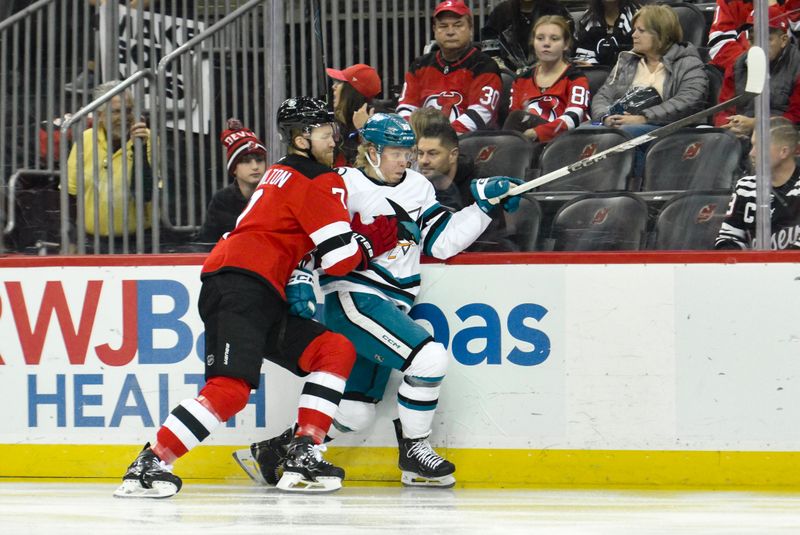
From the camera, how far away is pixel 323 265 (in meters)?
4.62

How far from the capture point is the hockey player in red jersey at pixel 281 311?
14.7 ft

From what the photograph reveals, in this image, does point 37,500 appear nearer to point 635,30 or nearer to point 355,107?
point 355,107

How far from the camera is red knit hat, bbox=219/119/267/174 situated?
197 inches

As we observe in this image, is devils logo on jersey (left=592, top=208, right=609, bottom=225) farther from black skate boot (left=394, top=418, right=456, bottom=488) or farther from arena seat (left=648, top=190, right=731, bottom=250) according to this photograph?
black skate boot (left=394, top=418, right=456, bottom=488)

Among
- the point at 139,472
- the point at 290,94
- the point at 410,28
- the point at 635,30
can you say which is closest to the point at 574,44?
the point at 635,30

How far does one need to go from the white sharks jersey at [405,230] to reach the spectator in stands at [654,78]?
0.71 m

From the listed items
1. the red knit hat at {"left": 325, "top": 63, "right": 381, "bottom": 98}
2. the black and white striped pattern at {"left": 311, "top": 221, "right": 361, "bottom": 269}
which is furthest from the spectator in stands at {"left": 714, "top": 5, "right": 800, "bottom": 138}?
the black and white striped pattern at {"left": 311, "top": 221, "right": 361, "bottom": 269}

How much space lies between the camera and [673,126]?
4.92 metres

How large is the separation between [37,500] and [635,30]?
2.98m

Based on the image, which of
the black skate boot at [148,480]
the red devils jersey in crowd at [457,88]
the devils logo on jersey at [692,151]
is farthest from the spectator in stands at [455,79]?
the black skate boot at [148,480]

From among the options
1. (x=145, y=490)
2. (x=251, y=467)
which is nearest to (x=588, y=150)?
(x=251, y=467)

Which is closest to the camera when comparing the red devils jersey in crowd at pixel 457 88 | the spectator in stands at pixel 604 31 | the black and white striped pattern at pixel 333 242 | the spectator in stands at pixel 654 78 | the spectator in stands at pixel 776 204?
the black and white striped pattern at pixel 333 242

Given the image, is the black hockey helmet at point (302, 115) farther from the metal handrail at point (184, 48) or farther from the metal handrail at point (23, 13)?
the metal handrail at point (23, 13)

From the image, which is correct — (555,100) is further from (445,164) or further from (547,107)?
(445,164)
